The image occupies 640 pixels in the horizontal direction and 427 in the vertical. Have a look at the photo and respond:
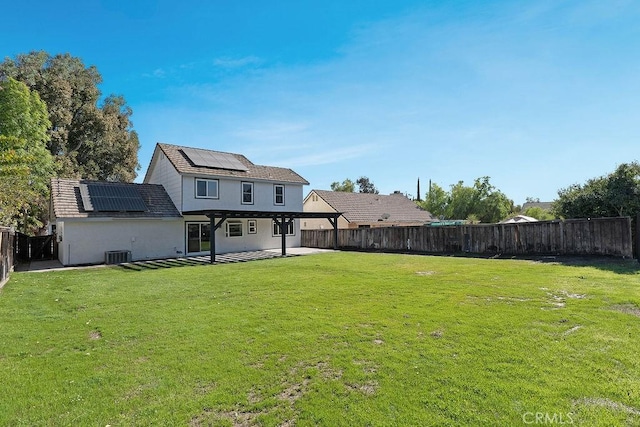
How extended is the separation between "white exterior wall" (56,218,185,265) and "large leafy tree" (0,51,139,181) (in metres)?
11.7

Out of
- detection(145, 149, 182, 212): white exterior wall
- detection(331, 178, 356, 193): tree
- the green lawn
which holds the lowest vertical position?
the green lawn

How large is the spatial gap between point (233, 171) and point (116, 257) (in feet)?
26.5

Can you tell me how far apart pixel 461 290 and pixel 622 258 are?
9.24 meters

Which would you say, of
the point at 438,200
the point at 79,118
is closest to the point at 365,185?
the point at 438,200

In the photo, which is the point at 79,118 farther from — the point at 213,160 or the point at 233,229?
the point at 233,229

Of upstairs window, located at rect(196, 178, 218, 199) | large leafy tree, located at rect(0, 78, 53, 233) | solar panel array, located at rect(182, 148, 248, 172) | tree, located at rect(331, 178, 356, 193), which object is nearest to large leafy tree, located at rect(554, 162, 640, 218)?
solar panel array, located at rect(182, 148, 248, 172)

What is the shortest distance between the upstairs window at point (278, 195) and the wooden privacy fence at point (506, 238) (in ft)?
11.4

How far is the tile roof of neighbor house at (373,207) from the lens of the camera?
101 ft

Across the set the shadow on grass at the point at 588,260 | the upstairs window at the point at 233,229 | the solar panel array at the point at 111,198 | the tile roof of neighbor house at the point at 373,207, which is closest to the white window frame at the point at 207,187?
the upstairs window at the point at 233,229

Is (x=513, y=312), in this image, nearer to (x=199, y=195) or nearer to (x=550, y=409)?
(x=550, y=409)

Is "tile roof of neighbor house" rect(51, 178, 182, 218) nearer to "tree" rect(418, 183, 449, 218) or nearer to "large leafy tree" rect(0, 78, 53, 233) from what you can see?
"large leafy tree" rect(0, 78, 53, 233)

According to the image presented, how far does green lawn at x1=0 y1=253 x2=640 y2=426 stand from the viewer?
3061mm

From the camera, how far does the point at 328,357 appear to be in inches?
168
